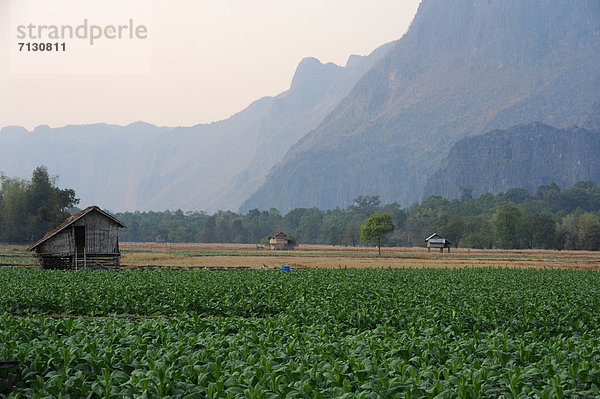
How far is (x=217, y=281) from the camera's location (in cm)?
2717

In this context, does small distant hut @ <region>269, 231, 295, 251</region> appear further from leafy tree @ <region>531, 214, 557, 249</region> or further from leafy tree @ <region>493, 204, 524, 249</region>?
leafy tree @ <region>531, 214, 557, 249</region>

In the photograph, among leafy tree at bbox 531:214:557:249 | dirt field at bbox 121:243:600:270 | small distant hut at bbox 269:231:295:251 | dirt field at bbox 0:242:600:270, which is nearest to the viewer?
dirt field at bbox 0:242:600:270

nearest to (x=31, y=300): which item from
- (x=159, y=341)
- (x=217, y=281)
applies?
(x=217, y=281)

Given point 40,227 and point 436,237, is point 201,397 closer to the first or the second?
point 436,237

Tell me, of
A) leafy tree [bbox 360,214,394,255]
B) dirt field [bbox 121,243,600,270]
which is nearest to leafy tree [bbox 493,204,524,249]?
leafy tree [bbox 360,214,394,255]

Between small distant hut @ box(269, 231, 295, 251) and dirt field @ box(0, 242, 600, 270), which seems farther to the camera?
small distant hut @ box(269, 231, 295, 251)

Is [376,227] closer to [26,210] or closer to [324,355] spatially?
[26,210]

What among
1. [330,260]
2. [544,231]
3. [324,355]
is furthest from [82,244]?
[544,231]

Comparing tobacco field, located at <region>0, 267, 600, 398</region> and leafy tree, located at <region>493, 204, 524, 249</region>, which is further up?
leafy tree, located at <region>493, 204, 524, 249</region>

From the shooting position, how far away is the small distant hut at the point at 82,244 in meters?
43.7

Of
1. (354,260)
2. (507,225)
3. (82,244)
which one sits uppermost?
(507,225)

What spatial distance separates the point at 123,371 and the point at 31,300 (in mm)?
13561

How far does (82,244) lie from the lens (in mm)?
46781

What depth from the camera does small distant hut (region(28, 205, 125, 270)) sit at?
4369 centimetres
